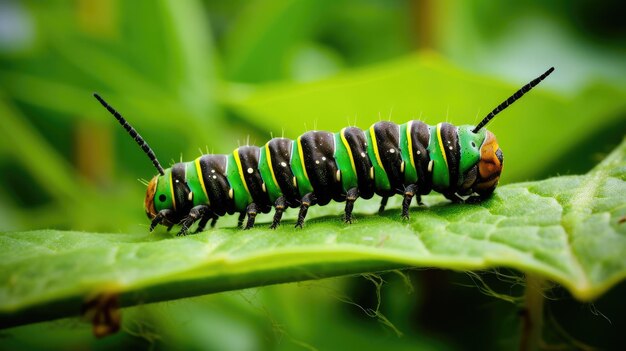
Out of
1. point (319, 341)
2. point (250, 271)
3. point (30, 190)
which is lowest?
point (319, 341)

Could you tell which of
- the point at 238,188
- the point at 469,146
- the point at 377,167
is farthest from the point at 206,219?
the point at 469,146

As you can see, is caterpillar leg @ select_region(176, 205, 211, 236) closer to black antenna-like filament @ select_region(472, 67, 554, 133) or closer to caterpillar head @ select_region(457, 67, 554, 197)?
caterpillar head @ select_region(457, 67, 554, 197)

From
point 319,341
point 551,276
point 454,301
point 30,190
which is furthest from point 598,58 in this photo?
point 30,190

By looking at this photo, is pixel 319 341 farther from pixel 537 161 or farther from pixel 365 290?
pixel 537 161

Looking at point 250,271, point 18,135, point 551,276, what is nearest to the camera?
point 551,276

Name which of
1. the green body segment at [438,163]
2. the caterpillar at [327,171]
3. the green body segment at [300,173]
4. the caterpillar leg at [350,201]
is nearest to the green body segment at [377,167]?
the caterpillar at [327,171]
